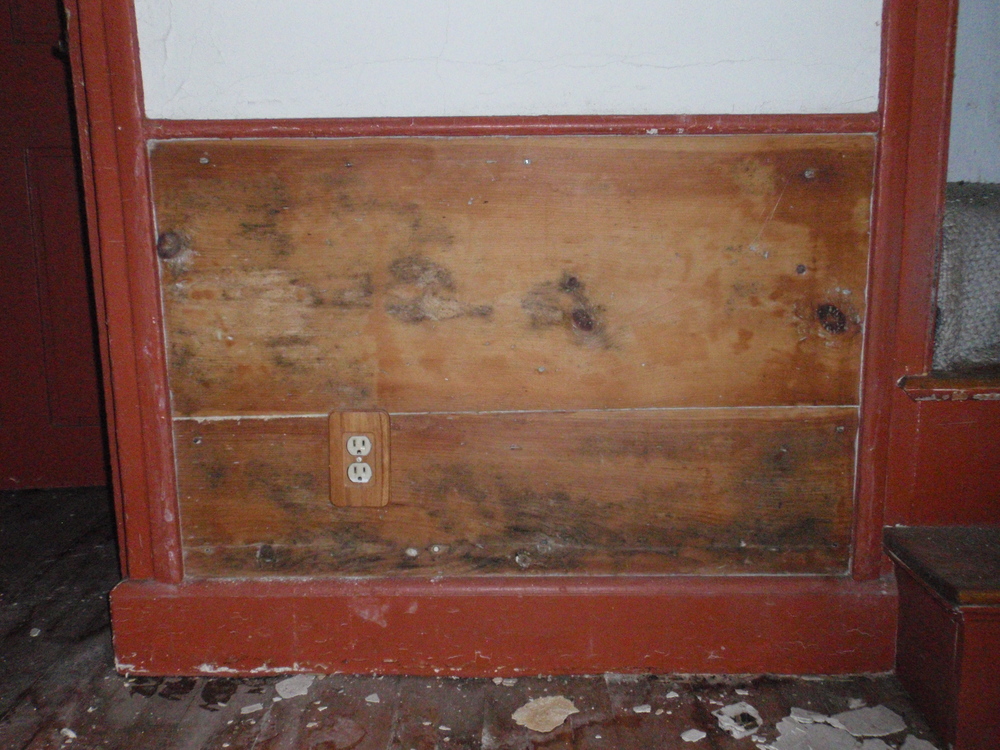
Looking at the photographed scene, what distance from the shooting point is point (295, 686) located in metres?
1.25

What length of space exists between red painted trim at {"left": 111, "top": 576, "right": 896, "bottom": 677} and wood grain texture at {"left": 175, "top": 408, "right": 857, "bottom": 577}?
1.5 inches

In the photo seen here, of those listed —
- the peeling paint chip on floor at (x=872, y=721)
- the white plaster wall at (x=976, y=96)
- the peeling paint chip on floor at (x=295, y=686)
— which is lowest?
the peeling paint chip on floor at (x=872, y=721)

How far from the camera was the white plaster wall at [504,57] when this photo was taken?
1143mm

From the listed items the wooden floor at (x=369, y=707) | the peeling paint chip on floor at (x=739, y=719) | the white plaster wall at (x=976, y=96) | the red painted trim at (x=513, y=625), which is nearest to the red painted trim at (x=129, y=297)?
the red painted trim at (x=513, y=625)

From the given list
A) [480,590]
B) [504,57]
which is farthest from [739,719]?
[504,57]

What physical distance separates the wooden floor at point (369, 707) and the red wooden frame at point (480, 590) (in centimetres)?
3

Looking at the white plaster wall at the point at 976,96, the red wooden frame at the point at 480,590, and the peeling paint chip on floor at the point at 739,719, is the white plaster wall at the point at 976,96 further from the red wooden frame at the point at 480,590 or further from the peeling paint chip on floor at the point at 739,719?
the peeling paint chip on floor at the point at 739,719

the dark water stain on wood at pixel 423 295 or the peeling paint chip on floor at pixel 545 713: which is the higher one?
the dark water stain on wood at pixel 423 295

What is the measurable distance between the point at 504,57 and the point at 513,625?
1.02 m

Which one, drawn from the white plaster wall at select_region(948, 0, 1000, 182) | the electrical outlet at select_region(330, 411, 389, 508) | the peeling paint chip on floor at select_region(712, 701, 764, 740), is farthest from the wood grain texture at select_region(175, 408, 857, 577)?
the white plaster wall at select_region(948, 0, 1000, 182)

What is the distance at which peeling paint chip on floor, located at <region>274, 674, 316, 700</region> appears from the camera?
1.23 metres

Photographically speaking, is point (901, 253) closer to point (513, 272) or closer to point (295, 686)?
point (513, 272)

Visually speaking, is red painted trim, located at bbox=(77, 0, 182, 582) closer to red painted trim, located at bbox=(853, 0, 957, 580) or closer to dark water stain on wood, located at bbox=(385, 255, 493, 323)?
dark water stain on wood, located at bbox=(385, 255, 493, 323)

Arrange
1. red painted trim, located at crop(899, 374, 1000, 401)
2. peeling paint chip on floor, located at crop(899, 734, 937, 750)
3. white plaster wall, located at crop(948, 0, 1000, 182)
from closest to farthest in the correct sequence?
1. peeling paint chip on floor, located at crop(899, 734, 937, 750)
2. red painted trim, located at crop(899, 374, 1000, 401)
3. white plaster wall, located at crop(948, 0, 1000, 182)
